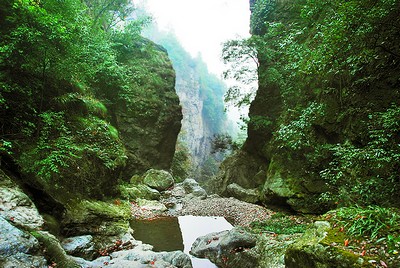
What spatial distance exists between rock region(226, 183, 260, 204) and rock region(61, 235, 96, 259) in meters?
10.6

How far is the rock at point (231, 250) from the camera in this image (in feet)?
20.5

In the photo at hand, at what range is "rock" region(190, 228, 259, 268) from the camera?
625 centimetres

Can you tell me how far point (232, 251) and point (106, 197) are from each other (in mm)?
6169

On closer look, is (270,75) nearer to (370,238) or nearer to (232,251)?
(232,251)

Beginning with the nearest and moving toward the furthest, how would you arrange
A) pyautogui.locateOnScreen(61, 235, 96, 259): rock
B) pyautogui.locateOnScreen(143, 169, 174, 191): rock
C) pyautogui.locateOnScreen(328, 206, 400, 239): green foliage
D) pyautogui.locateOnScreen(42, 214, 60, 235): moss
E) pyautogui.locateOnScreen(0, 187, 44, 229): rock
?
pyautogui.locateOnScreen(328, 206, 400, 239): green foliage
pyautogui.locateOnScreen(0, 187, 44, 229): rock
pyautogui.locateOnScreen(61, 235, 96, 259): rock
pyautogui.locateOnScreen(42, 214, 60, 235): moss
pyautogui.locateOnScreen(143, 169, 174, 191): rock

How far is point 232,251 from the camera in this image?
259 inches

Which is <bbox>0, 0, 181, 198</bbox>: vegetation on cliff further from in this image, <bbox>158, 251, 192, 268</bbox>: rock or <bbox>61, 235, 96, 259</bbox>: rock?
<bbox>158, 251, 192, 268</bbox>: rock

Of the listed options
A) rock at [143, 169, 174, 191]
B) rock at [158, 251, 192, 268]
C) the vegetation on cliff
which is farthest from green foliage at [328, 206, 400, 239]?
rock at [143, 169, 174, 191]

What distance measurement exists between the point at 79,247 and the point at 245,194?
38.3 feet

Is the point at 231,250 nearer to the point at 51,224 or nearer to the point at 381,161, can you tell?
the point at 381,161

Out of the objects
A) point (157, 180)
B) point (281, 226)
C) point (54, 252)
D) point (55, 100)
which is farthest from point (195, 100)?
point (54, 252)

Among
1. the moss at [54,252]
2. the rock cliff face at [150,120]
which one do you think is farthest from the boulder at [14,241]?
the rock cliff face at [150,120]

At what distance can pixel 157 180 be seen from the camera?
18.3 meters

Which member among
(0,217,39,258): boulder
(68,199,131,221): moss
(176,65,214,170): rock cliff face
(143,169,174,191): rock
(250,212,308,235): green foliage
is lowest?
(250,212,308,235): green foliage
